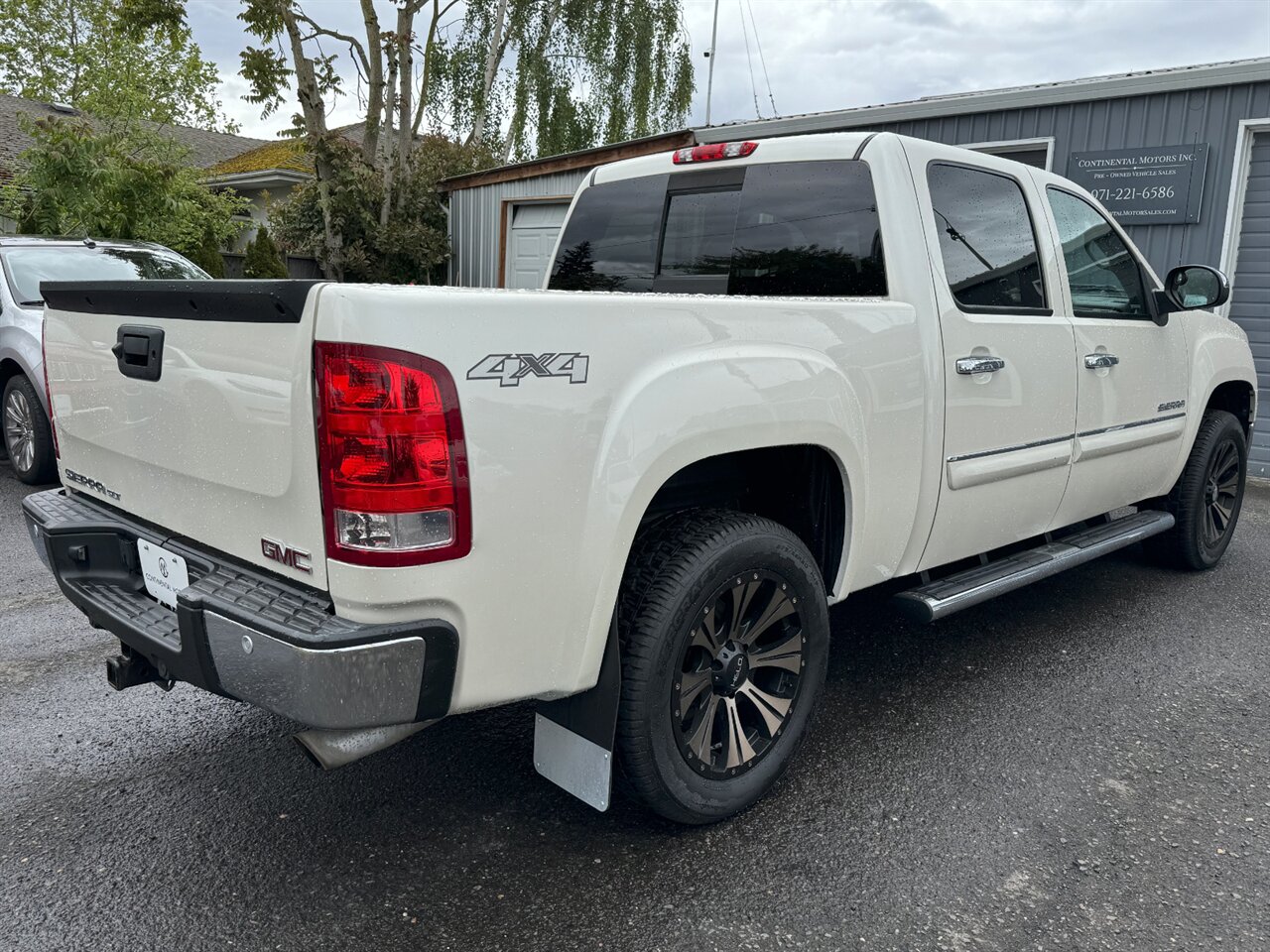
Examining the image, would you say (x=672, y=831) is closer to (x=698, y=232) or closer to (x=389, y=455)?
(x=389, y=455)

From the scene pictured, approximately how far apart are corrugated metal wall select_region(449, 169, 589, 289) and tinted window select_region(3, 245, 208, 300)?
615 cm

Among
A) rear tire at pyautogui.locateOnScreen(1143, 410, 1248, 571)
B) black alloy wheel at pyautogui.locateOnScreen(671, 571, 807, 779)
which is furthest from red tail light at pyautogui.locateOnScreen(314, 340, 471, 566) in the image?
rear tire at pyautogui.locateOnScreen(1143, 410, 1248, 571)

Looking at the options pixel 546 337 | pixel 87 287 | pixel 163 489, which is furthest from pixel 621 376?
pixel 87 287

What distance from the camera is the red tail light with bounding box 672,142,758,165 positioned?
11.5ft

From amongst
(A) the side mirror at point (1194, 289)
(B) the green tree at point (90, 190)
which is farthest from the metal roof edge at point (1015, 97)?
(B) the green tree at point (90, 190)

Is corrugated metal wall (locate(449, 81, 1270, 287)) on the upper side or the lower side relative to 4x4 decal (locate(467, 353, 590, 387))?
upper

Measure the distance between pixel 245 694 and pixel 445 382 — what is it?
817 millimetres

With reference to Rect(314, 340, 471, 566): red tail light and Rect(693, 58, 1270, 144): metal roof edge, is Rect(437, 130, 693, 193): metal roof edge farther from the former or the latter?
Rect(314, 340, 471, 566): red tail light

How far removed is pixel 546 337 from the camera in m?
2.10

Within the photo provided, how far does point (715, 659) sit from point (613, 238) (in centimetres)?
198

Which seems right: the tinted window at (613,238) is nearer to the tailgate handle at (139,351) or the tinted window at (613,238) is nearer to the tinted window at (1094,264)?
the tinted window at (1094,264)

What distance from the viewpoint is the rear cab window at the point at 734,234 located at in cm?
325

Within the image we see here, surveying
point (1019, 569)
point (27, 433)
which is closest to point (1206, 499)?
point (1019, 569)

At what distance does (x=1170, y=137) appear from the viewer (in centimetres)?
867
